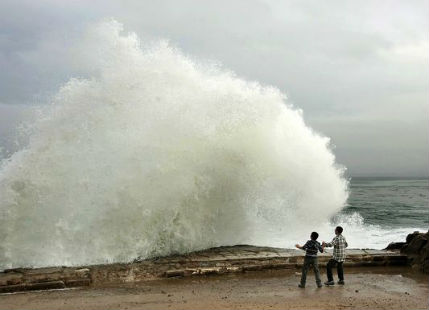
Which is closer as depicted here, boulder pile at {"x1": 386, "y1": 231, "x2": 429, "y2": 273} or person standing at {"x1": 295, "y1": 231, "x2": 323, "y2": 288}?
person standing at {"x1": 295, "y1": 231, "x2": 323, "y2": 288}

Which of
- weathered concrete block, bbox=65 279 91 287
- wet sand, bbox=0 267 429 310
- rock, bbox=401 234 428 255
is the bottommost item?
wet sand, bbox=0 267 429 310

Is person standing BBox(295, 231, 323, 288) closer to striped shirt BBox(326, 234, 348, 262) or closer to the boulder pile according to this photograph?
striped shirt BBox(326, 234, 348, 262)

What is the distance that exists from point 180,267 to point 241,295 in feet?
6.94

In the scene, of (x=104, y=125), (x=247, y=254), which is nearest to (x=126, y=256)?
(x=247, y=254)

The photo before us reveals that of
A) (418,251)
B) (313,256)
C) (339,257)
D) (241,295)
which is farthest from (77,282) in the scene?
(418,251)

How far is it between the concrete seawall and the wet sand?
27 centimetres

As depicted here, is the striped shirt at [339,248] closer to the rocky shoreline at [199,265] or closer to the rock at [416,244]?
the rocky shoreline at [199,265]

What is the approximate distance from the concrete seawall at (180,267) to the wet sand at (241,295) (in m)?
0.27

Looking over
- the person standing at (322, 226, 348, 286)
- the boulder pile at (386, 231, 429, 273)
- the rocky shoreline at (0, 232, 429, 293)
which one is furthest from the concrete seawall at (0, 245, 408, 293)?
the person standing at (322, 226, 348, 286)

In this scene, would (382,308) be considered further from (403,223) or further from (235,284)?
(403,223)

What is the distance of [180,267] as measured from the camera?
8.98 m

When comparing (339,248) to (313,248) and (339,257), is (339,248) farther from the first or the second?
(313,248)

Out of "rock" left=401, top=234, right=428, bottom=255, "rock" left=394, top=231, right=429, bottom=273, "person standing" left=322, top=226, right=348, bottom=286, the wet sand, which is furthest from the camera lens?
"rock" left=401, top=234, right=428, bottom=255

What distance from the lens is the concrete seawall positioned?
7903 millimetres
